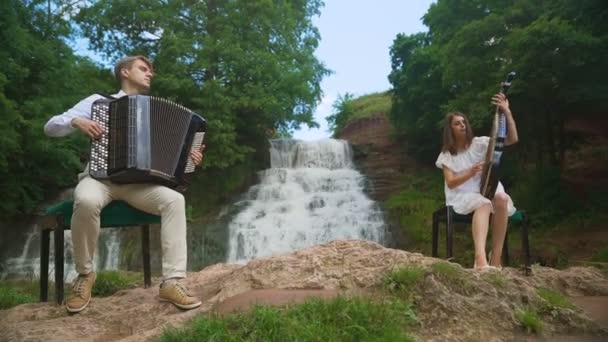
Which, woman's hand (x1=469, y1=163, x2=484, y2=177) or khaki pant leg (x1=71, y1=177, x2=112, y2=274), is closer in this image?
khaki pant leg (x1=71, y1=177, x2=112, y2=274)

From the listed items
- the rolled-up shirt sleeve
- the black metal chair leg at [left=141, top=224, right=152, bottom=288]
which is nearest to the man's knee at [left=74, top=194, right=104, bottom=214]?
the rolled-up shirt sleeve

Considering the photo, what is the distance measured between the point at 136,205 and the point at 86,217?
1.16ft

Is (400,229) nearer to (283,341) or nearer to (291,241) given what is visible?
(291,241)

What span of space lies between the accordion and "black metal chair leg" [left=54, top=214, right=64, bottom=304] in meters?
0.63

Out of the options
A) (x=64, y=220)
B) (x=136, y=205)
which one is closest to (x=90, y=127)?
(x=136, y=205)

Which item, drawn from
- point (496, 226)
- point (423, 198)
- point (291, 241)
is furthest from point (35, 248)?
point (496, 226)

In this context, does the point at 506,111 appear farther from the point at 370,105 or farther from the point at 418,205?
the point at 370,105

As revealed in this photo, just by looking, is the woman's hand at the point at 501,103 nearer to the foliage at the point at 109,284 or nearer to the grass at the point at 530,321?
the grass at the point at 530,321

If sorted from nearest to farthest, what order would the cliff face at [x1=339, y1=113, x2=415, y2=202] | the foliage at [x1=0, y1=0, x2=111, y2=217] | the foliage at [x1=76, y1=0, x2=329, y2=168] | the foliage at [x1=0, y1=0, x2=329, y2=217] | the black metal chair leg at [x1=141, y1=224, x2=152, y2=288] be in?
the black metal chair leg at [x1=141, y1=224, x2=152, y2=288], the foliage at [x1=0, y1=0, x2=111, y2=217], the foliage at [x1=0, y1=0, x2=329, y2=217], the foliage at [x1=76, y1=0, x2=329, y2=168], the cliff face at [x1=339, y1=113, x2=415, y2=202]

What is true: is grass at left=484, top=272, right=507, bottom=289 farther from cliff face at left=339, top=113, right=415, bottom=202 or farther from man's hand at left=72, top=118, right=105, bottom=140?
cliff face at left=339, top=113, right=415, bottom=202

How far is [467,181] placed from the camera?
4.35 meters

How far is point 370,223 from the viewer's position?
534 inches

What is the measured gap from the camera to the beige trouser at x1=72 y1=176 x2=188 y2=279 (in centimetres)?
341

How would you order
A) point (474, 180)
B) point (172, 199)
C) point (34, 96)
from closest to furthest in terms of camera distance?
1. point (172, 199)
2. point (474, 180)
3. point (34, 96)
